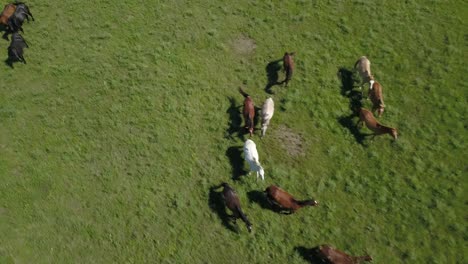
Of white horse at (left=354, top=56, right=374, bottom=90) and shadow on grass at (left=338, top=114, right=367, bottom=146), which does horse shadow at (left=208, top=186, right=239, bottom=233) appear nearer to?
shadow on grass at (left=338, top=114, right=367, bottom=146)

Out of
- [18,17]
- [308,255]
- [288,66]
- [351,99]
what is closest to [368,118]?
[351,99]

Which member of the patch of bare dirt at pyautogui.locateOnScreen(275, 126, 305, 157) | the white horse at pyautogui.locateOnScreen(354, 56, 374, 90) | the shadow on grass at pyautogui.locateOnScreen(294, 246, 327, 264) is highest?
the white horse at pyautogui.locateOnScreen(354, 56, 374, 90)

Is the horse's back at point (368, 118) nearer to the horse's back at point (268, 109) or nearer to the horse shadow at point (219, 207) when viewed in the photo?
the horse's back at point (268, 109)

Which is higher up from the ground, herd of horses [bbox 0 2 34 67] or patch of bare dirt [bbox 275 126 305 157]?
herd of horses [bbox 0 2 34 67]

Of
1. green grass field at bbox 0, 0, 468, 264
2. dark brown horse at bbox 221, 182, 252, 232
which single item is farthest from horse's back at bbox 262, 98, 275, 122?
dark brown horse at bbox 221, 182, 252, 232

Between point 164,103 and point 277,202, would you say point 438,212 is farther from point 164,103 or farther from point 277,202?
point 164,103

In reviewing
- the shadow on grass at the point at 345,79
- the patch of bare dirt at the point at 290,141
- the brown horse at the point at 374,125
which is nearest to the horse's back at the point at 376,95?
the brown horse at the point at 374,125
